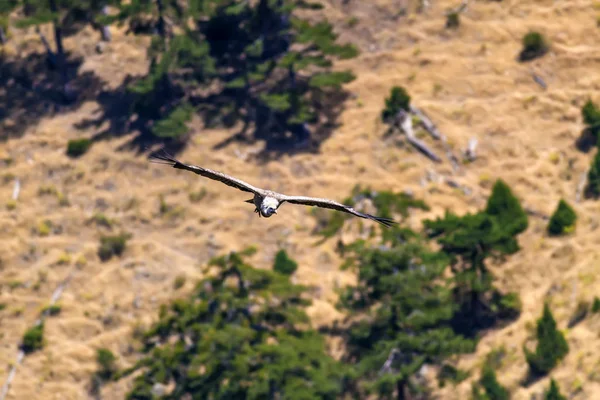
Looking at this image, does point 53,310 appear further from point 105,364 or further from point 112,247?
point 105,364

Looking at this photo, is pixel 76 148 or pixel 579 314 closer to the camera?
pixel 579 314

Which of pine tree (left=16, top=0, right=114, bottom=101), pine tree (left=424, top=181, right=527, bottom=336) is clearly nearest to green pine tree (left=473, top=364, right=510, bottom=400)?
pine tree (left=424, top=181, right=527, bottom=336)

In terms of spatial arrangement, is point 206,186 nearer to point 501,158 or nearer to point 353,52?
point 353,52

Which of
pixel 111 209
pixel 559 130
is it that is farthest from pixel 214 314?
pixel 559 130

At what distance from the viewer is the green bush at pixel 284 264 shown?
157 feet

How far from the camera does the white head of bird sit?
69.5ft

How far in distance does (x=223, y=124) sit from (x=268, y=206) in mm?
36577

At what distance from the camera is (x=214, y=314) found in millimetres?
41375

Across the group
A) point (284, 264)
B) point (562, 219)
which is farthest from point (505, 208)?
Result: point (284, 264)

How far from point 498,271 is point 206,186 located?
617 inches

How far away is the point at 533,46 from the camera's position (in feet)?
188

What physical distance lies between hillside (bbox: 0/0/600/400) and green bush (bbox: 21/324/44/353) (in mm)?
457

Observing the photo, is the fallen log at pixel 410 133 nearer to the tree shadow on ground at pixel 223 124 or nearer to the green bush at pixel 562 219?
the tree shadow on ground at pixel 223 124

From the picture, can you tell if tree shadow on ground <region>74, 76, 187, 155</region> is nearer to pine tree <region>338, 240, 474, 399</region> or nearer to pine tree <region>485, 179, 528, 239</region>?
pine tree <region>338, 240, 474, 399</region>
